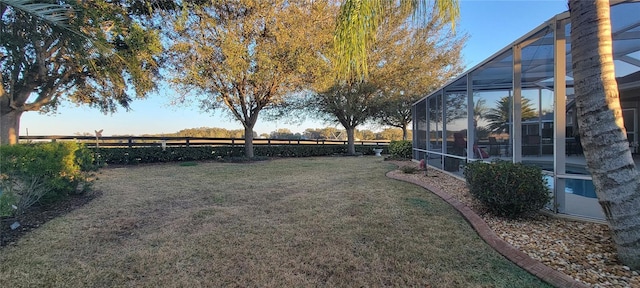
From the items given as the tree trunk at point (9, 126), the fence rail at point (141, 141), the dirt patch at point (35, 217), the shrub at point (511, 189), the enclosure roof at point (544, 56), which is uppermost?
the enclosure roof at point (544, 56)

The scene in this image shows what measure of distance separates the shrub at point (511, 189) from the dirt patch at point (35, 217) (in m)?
5.54

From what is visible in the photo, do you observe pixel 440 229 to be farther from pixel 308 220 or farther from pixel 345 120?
pixel 345 120

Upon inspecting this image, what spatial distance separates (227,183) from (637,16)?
25.2 feet

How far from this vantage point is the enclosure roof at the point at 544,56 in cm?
376

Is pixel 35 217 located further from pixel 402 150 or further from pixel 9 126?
pixel 402 150

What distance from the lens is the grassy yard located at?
238 centimetres

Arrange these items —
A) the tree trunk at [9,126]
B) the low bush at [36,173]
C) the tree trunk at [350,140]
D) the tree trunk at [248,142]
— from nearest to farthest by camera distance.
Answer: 1. the low bush at [36,173]
2. the tree trunk at [9,126]
3. the tree trunk at [248,142]
4. the tree trunk at [350,140]

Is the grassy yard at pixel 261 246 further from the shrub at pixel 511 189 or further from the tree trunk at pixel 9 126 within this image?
the tree trunk at pixel 9 126

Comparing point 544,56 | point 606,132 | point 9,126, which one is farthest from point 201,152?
point 606,132

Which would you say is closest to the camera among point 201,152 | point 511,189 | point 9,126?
point 511,189

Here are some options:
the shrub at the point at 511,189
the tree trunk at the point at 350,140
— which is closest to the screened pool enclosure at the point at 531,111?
the shrub at the point at 511,189

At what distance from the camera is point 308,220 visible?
384 cm

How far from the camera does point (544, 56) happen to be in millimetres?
5777

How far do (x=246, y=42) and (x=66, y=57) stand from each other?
548cm
